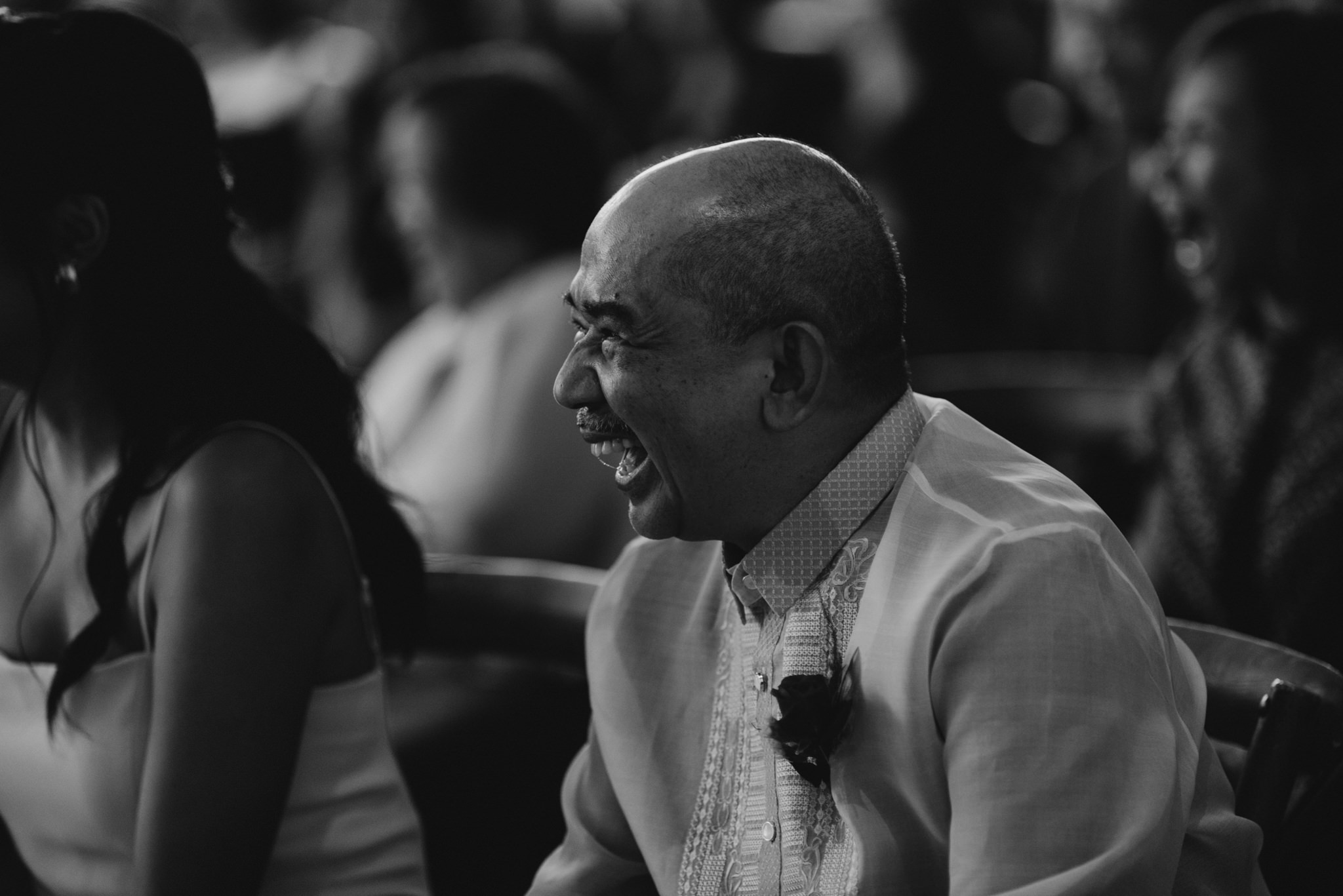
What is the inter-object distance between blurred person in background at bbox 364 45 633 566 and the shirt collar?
1.52 m

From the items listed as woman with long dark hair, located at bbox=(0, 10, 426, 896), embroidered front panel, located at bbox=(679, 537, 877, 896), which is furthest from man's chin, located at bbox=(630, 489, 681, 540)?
woman with long dark hair, located at bbox=(0, 10, 426, 896)

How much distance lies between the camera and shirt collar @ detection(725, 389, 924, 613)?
3.76 ft

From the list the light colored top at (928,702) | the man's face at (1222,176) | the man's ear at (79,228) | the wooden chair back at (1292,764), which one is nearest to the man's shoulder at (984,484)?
the light colored top at (928,702)

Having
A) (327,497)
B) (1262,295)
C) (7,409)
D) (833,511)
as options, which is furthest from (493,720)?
(1262,295)

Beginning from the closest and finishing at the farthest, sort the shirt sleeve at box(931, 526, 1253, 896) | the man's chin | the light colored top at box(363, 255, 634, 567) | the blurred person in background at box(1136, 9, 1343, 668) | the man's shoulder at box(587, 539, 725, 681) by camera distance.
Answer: the shirt sleeve at box(931, 526, 1253, 896) → the man's chin → the man's shoulder at box(587, 539, 725, 681) → the blurred person in background at box(1136, 9, 1343, 668) → the light colored top at box(363, 255, 634, 567)

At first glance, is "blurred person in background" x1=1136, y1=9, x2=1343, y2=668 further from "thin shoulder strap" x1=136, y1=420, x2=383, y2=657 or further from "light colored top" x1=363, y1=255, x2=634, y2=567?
"thin shoulder strap" x1=136, y1=420, x2=383, y2=657

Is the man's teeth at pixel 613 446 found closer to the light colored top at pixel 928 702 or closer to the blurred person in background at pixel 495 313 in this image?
the light colored top at pixel 928 702

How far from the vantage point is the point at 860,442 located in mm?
1147

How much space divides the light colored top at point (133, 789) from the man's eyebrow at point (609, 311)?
439mm

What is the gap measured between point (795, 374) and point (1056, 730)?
0.32 meters

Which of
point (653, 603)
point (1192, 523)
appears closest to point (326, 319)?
point (1192, 523)

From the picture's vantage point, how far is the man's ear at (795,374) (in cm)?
110

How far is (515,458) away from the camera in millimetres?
2730

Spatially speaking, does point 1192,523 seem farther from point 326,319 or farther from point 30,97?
point 326,319
